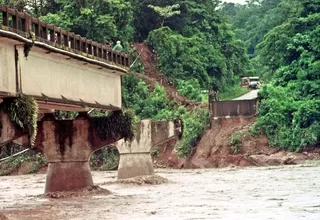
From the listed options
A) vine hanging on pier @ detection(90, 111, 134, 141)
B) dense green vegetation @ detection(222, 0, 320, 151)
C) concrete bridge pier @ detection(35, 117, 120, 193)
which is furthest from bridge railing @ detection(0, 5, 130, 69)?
dense green vegetation @ detection(222, 0, 320, 151)

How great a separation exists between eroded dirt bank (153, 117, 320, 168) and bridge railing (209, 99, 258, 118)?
17.7 inches

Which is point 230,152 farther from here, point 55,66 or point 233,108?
Answer: point 55,66

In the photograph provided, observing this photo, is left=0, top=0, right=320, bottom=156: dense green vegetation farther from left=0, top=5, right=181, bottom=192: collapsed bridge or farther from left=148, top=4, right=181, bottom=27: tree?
left=0, top=5, right=181, bottom=192: collapsed bridge

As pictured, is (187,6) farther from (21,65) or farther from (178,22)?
(21,65)

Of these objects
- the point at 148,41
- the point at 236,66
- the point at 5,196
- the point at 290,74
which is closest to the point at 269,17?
the point at 236,66

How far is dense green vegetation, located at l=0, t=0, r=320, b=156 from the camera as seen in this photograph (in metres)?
58.9

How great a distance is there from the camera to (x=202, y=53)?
7481 centimetres

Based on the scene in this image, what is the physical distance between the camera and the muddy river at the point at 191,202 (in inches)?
888

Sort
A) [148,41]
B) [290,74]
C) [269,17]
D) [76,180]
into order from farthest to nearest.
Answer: [269,17], [148,41], [290,74], [76,180]

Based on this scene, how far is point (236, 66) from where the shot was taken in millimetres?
81625

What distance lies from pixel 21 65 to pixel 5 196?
1349 cm

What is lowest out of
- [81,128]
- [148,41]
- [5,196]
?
Answer: [5,196]

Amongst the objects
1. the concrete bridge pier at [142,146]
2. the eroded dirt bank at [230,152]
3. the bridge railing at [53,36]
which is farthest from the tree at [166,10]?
the bridge railing at [53,36]

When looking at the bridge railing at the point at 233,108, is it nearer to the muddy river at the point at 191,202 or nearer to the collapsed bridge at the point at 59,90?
the muddy river at the point at 191,202
